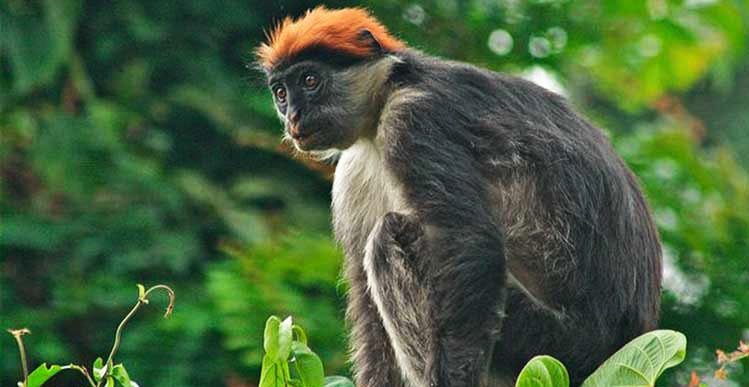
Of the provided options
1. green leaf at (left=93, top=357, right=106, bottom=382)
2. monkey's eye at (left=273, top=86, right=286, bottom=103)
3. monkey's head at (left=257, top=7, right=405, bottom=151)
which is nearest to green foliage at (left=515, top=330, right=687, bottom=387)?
green leaf at (left=93, top=357, right=106, bottom=382)

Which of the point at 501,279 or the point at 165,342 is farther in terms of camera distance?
the point at 165,342

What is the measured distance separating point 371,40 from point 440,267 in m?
1.25

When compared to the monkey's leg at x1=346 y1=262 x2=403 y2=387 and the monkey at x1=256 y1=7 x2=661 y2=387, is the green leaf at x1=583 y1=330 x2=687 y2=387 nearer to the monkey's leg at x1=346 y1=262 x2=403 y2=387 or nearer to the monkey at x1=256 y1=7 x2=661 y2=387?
the monkey at x1=256 y1=7 x2=661 y2=387

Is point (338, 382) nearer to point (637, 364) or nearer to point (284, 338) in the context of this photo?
point (284, 338)

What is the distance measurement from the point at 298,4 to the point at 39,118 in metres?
2.04

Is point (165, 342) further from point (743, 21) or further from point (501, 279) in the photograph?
point (743, 21)

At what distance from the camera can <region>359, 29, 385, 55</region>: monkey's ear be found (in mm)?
6637

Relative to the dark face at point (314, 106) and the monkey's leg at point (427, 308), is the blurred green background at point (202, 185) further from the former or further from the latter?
the monkey's leg at point (427, 308)

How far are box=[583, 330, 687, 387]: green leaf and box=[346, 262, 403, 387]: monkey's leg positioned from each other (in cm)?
170

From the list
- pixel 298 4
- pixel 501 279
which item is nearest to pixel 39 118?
pixel 298 4

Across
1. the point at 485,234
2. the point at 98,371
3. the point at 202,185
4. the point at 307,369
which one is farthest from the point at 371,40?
the point at 202,185

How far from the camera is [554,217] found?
6.02 metres

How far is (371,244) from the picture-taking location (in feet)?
19.7

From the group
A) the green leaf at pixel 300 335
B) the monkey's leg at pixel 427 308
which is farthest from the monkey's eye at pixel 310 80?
the green leaf at pixel 300 335
